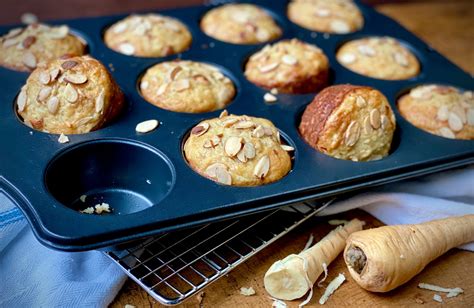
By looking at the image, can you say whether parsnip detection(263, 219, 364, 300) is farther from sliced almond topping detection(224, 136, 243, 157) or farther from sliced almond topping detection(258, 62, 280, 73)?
sliced almond topping detection(258, 62, 280, 73)

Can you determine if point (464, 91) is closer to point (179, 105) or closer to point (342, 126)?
point (342, 126)

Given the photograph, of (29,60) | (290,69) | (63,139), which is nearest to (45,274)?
(63,139)

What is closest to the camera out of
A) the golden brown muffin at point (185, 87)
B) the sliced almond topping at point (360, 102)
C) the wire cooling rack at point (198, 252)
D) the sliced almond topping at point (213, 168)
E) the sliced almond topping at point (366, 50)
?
the wire cooling rack at point (198, 252)

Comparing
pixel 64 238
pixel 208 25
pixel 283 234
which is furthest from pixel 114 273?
pixel 208 25

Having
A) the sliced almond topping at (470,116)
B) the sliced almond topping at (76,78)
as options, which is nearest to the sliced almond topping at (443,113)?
the sliced almond topping at (470,116)

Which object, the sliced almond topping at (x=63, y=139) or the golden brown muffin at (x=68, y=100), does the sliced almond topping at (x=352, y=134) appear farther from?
the sliced almond topping at (x=63, y=139)

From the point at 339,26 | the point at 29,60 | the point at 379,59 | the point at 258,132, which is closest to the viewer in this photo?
the point at 258,132

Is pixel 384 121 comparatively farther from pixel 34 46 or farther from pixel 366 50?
pixel 34 46
